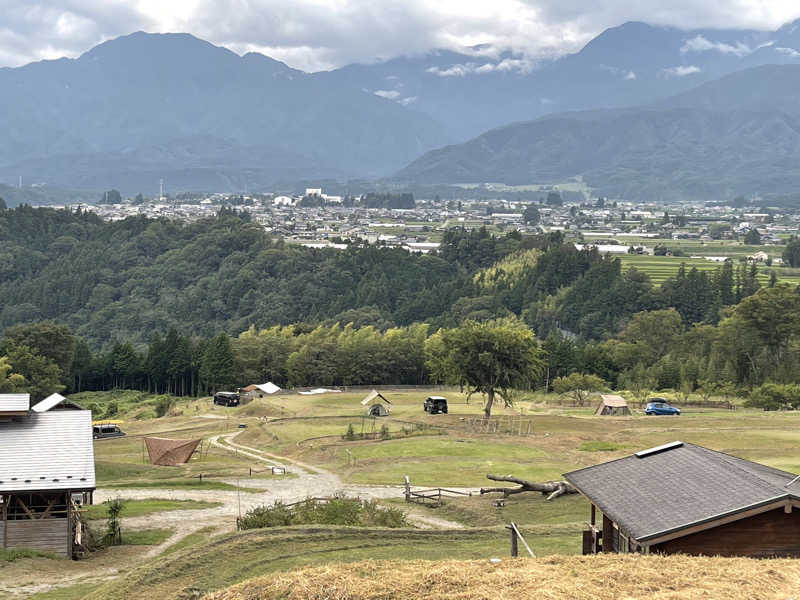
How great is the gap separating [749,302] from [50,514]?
6785 cm

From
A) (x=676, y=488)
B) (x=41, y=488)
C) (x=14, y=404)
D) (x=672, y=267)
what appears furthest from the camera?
(x=672, y=267)

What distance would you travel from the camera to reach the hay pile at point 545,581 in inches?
596

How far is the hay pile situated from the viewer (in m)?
15.1

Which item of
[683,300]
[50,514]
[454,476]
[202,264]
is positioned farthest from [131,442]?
[202,264]

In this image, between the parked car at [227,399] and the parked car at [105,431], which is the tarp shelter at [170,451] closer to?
the parked car at [105,431]

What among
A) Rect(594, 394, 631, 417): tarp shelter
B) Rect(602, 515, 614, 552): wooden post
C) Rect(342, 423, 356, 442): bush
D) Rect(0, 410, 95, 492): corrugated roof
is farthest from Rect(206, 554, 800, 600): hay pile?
Rect(594, 394, 631, 417): tarp shelter

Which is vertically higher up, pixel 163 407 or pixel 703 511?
pixel 703 511

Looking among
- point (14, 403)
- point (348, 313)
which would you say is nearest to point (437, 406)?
point (14, 403)

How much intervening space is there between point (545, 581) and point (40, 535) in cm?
1559

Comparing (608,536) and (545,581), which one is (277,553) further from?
(545,581)

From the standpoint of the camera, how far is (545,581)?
615 inches

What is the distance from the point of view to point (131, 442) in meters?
54.8

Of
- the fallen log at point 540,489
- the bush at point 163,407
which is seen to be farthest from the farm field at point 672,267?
the fallen log at point 540,489

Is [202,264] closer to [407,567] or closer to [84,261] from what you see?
[84,261]
